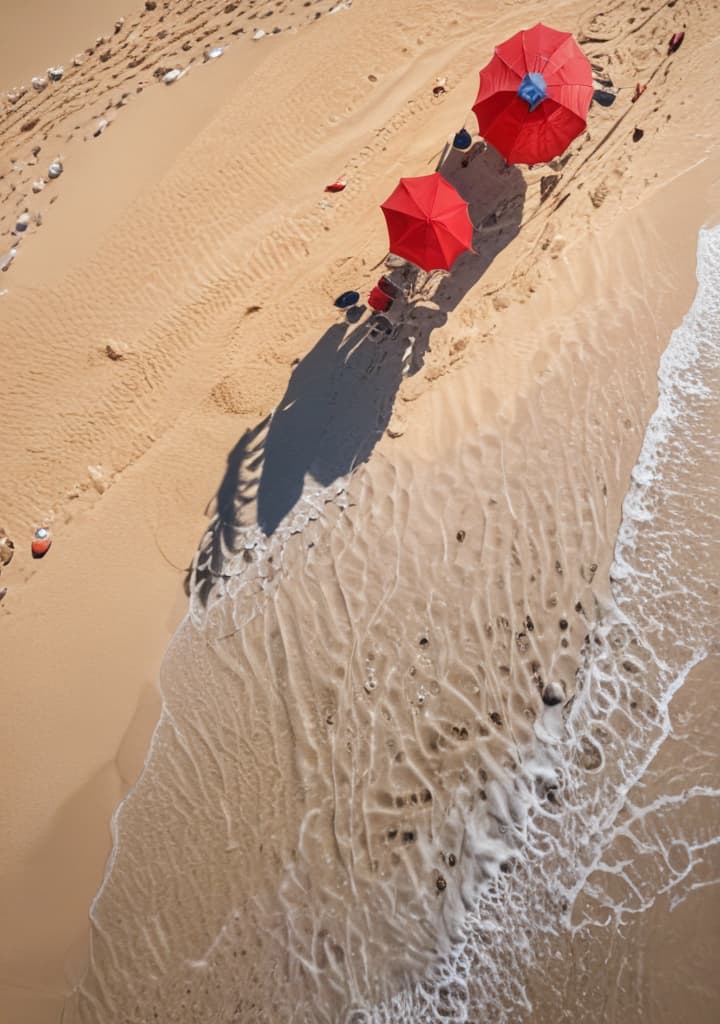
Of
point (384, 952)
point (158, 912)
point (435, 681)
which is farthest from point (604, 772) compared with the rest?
point (158, 912)

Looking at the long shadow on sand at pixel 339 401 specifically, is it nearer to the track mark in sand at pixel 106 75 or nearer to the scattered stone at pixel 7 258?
the scattered stone at pixel 7 258

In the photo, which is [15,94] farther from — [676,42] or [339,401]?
[676,42]

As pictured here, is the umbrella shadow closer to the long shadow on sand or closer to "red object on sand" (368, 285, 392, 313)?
the long shadow on sand

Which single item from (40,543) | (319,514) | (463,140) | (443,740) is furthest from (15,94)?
(443,740)

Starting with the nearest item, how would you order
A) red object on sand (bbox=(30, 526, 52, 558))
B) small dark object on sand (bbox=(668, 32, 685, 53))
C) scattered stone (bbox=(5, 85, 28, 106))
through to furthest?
red object on sand (bbox=(30, 526, 52, 558)) → small dark object on sand (bbox=(668, 32, 685, 53)) → scattered stone (bbox=(5, 85, 28, 106))

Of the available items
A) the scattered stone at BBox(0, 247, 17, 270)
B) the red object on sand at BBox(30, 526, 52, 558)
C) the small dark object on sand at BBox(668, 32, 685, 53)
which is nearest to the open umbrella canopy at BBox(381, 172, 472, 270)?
the small dark object on sand at BBox(668, 32, 685, 53)

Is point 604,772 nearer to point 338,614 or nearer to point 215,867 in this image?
point 338,614
